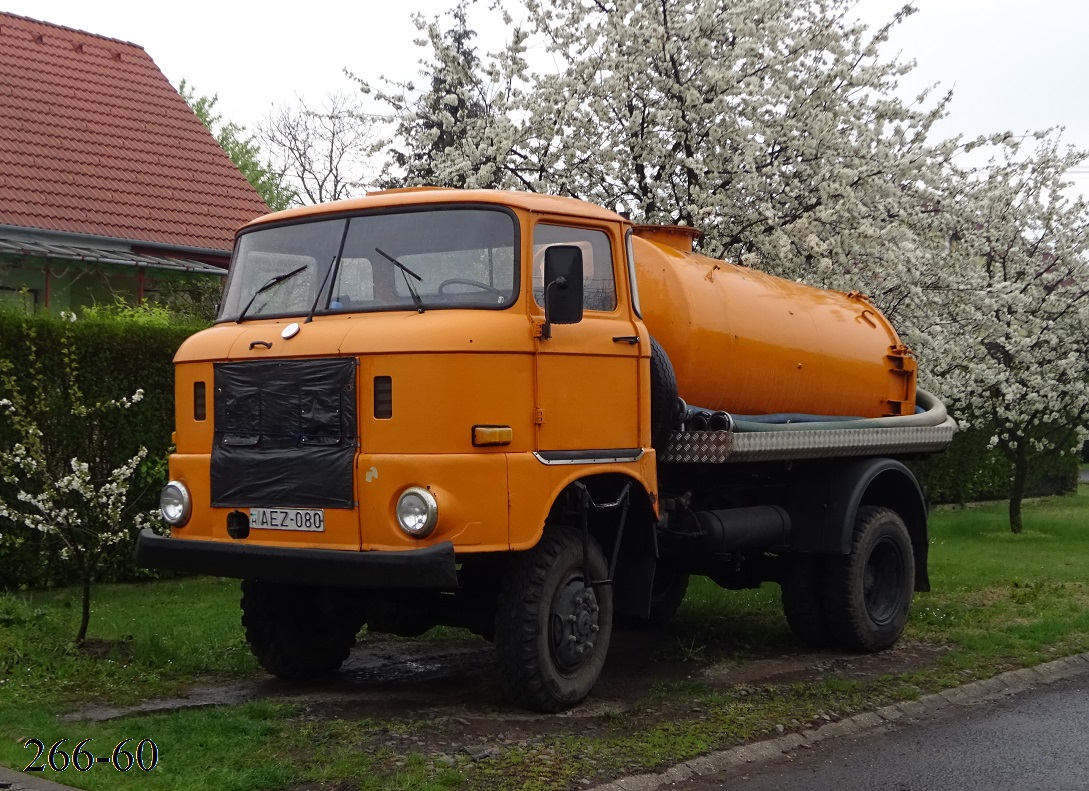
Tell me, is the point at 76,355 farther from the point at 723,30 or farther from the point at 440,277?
the point at 723,30

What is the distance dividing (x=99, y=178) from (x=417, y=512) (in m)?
14.9

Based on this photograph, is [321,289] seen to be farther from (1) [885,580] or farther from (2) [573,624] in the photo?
(1) [885,580]

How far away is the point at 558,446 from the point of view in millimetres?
7066

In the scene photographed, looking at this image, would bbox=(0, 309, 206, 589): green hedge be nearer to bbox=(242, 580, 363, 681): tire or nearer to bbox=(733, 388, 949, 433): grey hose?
bbox=(242, 580, 363, 681): tire

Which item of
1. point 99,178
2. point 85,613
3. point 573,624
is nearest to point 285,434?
point 573,624

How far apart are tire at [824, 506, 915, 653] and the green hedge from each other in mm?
5209

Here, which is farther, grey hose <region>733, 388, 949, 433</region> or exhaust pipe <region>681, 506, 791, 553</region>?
grey hose <region>733, 388, 949, 433</region>

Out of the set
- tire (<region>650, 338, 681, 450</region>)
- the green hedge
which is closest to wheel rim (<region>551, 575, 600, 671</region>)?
tire (<region>650, 338, 681, 450</region>)

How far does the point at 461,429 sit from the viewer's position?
6.61 m

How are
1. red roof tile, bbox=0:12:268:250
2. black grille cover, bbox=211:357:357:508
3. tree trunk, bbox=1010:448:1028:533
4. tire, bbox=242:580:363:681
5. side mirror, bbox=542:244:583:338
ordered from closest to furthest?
black grille cover, bbox=211:357:357:508, side mirror, bbox=542:244:583:338, tire, bbox=242:580:363:681, tree trunk, bbox=1010:448:1028:533, red roof tile, bbox=0:12:268:250

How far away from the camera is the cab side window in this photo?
7457 mm

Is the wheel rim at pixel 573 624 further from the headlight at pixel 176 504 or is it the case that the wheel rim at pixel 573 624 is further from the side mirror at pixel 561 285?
the headlight at pixel 176 504

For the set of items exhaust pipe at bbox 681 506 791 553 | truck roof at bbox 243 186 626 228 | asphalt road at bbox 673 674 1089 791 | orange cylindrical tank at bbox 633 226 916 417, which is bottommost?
asphalt road at bbox 673 674 1089 791

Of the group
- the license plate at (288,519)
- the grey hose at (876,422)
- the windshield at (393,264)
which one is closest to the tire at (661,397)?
the grey hose at (876,422)
